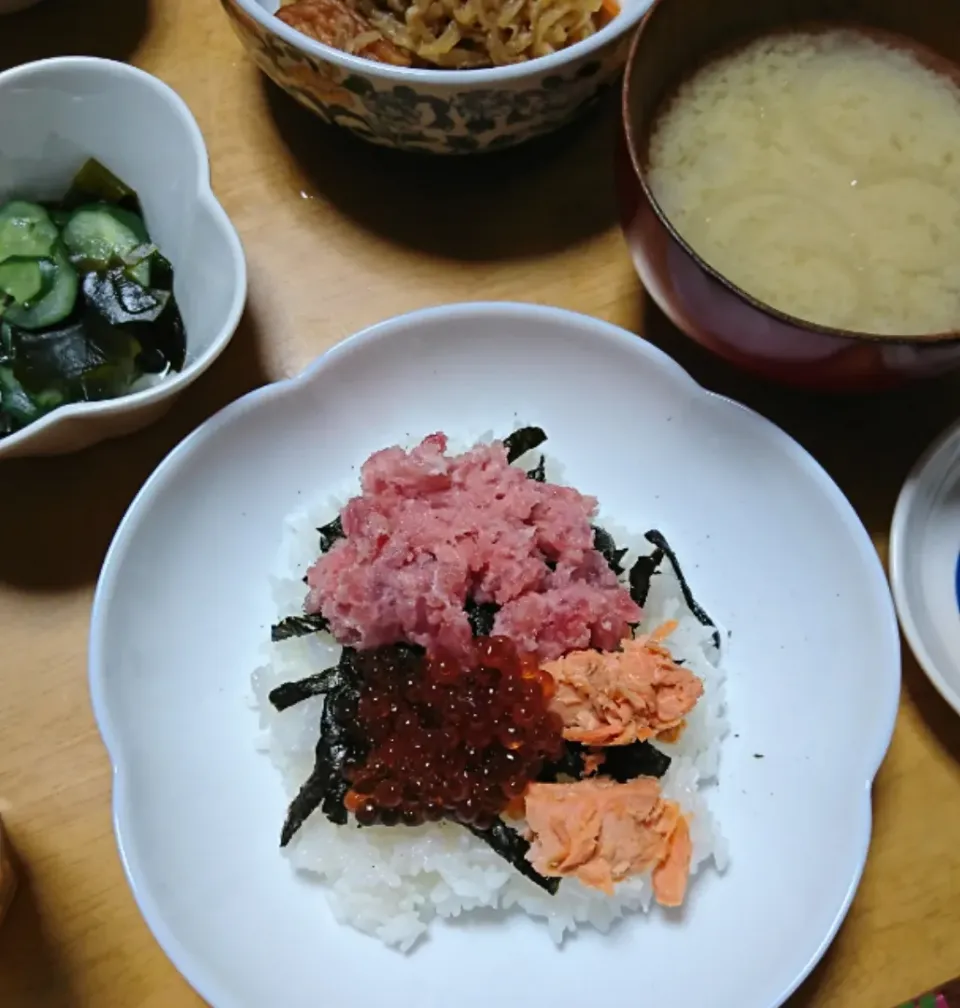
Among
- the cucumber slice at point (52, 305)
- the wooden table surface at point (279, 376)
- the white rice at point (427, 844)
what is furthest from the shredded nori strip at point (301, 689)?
the cucumber slice at point (52, 305)

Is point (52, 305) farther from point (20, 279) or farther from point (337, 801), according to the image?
point (337, 801)

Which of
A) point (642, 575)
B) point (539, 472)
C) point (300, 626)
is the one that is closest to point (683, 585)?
point (642, 575)

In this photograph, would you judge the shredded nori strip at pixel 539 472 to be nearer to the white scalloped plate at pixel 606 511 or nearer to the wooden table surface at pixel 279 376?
the white scalloped plate at pixel 606 511

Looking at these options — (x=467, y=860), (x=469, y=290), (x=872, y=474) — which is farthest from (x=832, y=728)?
(x=469, y=290)

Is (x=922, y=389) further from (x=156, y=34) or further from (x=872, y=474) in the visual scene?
(x=156, y=34)

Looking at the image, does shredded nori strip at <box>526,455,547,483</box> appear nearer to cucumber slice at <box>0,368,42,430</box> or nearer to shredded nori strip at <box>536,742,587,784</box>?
shredded nori strip at <box>536,742,587,784</box>
